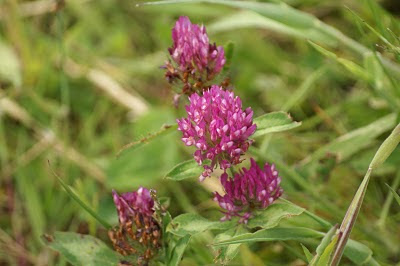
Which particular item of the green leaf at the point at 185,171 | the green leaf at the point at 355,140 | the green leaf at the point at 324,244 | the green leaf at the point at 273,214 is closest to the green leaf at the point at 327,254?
the green leaf at the point at 324,244

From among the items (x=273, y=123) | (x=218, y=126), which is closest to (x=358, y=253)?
(x=273, y=123)

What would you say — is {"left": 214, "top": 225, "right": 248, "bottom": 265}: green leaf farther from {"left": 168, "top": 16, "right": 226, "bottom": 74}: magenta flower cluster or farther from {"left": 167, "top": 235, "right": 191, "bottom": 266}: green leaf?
{"left": 168, "top": 16, "right": 226, "bottom": 74}: magenta flower cluster

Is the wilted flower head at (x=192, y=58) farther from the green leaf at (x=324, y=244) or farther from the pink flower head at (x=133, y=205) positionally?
the green leaf at (x=324, y=244)

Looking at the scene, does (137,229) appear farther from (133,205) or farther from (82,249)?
(82,249)

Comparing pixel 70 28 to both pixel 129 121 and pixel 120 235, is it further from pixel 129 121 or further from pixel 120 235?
pixel 120 235

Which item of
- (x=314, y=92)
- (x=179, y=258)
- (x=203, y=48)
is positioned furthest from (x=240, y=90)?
(x=179, y=258)

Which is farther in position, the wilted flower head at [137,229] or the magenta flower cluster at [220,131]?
the wilted flower head at [137,229]
